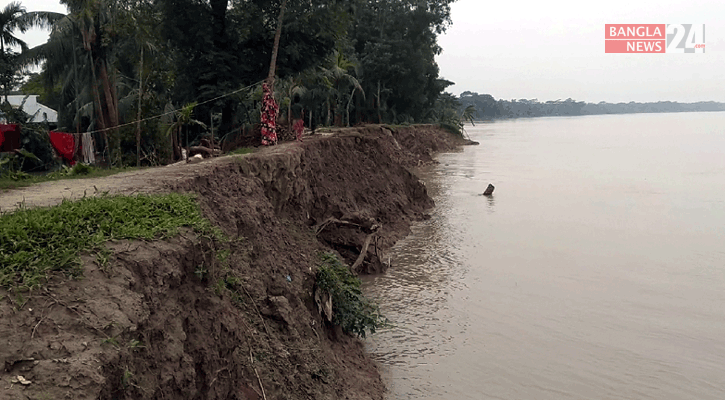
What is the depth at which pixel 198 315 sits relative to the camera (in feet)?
16.6

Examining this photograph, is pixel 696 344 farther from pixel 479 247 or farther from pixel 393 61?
pixel 393 61

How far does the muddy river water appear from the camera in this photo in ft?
26.6

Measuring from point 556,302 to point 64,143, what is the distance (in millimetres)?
10756

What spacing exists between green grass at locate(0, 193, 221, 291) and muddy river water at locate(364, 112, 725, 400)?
153 inches

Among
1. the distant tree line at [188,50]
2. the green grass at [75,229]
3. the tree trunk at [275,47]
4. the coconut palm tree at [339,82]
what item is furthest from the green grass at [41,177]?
the coconut palm tree at [339,82]

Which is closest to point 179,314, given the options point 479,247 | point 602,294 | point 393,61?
point 602,294

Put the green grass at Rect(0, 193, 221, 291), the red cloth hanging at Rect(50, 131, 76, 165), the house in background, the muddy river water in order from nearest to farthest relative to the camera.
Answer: the green grass at Rect(0, 193, 221, 291), the muddy river water, the red cloth hanging at Rect(50, 131, 76, 165), the house in background

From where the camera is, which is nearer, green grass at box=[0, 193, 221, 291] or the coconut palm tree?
green grass at box=[0, 193, 221, 291]

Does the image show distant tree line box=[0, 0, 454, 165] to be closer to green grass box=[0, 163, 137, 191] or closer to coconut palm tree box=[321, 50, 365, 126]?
green grass box=[0, 163, 137, 191]

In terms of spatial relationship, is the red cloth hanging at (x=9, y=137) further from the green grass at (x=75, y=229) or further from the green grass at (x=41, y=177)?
the green grass at (x=75, y=229)

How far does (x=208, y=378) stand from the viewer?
479 centimetres

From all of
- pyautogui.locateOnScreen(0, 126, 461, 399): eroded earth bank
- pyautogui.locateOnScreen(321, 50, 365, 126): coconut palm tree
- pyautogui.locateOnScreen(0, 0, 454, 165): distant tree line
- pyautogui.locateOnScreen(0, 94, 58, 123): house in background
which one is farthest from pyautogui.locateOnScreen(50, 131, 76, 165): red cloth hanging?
pyautogui.locateOnScreen(0, 94, 58, 123): house in background

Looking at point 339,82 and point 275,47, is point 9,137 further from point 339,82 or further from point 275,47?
point 339,82

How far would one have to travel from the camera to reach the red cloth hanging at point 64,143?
11.9 metres
